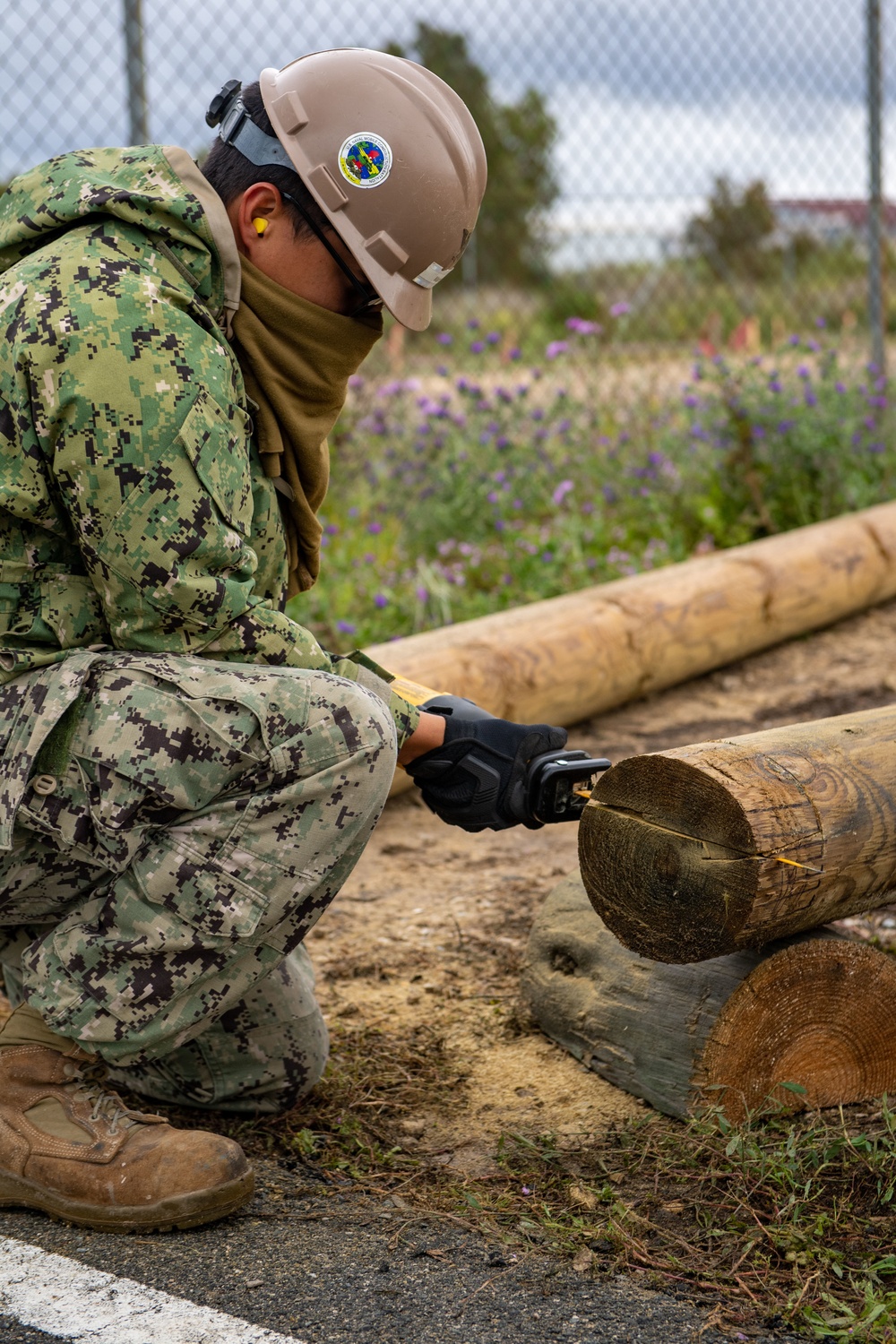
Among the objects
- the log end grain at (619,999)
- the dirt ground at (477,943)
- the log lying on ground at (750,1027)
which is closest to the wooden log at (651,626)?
the dirt ground at (477,943)

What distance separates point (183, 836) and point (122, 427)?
59 cm

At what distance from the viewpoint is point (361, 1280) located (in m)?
1.85

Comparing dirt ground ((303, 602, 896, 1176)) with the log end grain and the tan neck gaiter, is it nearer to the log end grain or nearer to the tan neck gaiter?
the log end grain

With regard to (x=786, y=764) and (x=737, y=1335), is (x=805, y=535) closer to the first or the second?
(x=786, y=764)

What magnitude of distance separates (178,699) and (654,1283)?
3.41 ft

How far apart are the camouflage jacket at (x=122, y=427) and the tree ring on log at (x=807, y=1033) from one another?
2.97ft

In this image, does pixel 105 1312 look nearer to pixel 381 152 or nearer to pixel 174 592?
pixel 174 592

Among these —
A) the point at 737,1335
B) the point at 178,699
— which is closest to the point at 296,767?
the point at 178,699

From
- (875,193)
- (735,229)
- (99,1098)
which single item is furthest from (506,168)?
(99,1098)

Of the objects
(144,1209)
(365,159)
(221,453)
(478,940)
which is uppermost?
(365,159)

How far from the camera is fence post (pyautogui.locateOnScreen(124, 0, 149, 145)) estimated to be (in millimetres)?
4492

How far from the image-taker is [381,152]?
2.09 m

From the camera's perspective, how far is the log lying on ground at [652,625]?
399 centimetres

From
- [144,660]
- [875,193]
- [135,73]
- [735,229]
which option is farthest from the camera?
[735,229]
